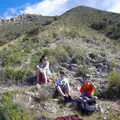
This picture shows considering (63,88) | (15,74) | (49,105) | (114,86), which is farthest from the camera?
(15,74)

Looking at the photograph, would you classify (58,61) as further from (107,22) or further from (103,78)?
(107,22)

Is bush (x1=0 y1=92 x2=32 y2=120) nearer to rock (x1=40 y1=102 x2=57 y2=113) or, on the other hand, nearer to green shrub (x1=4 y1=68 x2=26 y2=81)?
rock (x1=40 y1=102 x2=57 y2=113)

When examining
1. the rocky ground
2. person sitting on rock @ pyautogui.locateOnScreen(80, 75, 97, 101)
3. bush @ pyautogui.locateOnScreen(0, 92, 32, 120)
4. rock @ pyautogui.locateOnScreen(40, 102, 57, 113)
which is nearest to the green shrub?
the rocky ground

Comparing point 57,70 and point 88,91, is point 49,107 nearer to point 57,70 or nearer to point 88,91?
point 88,91

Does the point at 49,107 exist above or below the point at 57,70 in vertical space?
below

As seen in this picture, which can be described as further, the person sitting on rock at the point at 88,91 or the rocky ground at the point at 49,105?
the person sitting on rock at the point at 88,91

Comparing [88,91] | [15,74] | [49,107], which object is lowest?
[49,107]

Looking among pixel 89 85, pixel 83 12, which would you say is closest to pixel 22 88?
pixel 89 85

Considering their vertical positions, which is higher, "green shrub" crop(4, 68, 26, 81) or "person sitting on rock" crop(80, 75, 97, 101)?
"green shrub" crop(4, 68, 26, 81)

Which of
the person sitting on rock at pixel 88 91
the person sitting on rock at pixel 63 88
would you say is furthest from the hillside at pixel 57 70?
the person sitting on rock at pixel 88 91

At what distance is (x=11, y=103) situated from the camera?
10.2 m

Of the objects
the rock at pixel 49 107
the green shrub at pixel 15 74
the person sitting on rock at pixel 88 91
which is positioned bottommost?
the rock at pixel 49 107

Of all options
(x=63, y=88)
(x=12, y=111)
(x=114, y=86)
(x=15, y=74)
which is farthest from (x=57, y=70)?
(x=12, y=111)

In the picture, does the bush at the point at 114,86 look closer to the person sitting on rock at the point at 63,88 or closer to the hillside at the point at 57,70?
the hillside at the point at 57,70
